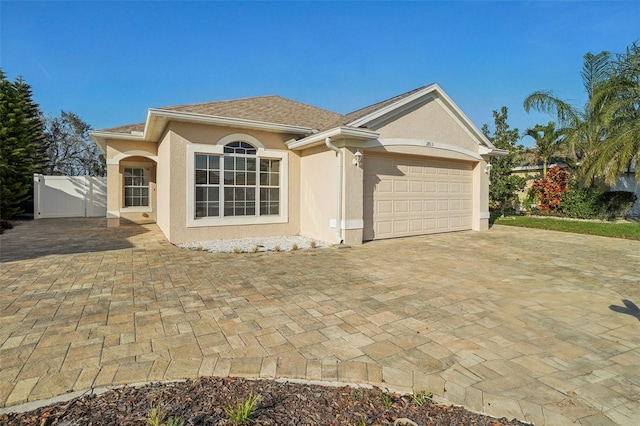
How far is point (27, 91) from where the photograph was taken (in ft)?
61.1

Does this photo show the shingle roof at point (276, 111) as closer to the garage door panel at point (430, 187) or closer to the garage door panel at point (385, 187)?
the garage door panel at point (385, 187)

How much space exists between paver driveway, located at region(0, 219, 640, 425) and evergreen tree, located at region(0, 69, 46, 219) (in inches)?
476

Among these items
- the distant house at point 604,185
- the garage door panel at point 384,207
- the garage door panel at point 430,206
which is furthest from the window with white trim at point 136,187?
the distant house at point 604,185

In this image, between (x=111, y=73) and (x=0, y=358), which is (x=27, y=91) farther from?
(x=0, y=358)

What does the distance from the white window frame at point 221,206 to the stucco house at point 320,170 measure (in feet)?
0.09

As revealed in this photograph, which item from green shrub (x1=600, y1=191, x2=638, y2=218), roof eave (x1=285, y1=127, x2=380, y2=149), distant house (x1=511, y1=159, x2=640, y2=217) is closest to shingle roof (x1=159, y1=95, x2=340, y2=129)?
A: roof eave (x1=285, y1=127, x2=380, y2=149)

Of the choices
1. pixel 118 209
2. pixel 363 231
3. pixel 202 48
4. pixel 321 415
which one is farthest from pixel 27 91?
pixel 321 415

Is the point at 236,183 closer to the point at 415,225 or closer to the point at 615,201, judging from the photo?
the point at 415,225

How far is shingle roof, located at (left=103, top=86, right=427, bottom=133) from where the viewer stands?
9.85 metres

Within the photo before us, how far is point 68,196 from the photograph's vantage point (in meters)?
17.5

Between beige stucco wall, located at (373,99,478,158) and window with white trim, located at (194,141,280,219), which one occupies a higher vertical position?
beige stucco wall, located at (373,99,478,158)

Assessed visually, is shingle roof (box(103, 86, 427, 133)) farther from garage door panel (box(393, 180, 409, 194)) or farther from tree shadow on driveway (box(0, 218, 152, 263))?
tree shadow on driveway (box(0, 218, 152, 263))

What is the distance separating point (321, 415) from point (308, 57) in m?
14.6

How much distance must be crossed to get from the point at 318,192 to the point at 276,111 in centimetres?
381
